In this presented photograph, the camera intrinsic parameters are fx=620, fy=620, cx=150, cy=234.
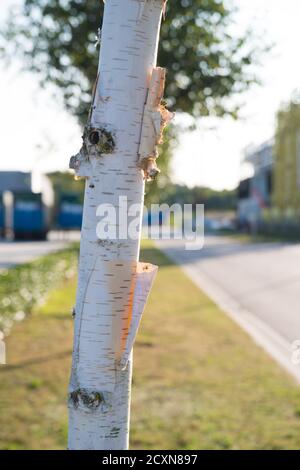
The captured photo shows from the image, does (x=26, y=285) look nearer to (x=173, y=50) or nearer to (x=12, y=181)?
(x=173, y=50)

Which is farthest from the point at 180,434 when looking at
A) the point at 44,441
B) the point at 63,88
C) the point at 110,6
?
the point at 63,88

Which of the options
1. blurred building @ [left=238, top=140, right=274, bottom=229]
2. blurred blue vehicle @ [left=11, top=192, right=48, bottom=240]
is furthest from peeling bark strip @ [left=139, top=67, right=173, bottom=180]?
blurred building @ [left=238, top=140, right=274, bottom=229]

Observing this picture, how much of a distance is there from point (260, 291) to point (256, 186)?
159 ft

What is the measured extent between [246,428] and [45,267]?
1179cm

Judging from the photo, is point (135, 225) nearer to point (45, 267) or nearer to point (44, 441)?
point (44, 441)

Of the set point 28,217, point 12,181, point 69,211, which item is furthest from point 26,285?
point 12,181

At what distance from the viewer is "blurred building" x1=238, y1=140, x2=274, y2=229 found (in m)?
56.6

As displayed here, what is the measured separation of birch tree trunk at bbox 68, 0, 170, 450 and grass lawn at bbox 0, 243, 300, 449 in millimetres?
2869

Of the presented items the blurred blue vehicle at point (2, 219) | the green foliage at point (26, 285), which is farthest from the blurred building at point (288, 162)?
the green foliage at point (26, 285)

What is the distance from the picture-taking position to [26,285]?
41.5 ft

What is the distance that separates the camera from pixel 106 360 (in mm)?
2287

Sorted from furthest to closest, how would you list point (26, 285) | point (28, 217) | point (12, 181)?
point (12, 181) → point (28, 217) → point (26, 285)

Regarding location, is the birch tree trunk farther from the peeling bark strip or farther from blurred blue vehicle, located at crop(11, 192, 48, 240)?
blurred blue vehicle, located at crop(11, 192, 48, 240)

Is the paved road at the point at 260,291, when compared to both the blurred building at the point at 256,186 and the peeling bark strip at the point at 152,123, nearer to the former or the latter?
the peeling bark strip at the point at 152,123
